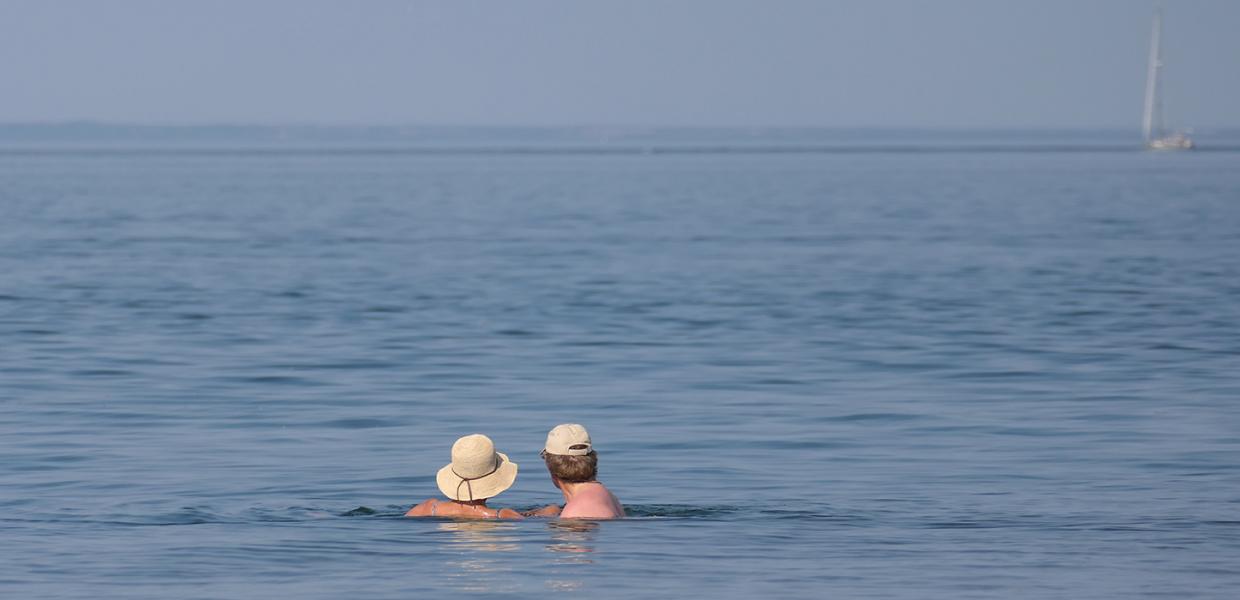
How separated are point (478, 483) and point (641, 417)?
6164 mm

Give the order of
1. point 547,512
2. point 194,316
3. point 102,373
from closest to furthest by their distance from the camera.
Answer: point 547,512
point 102,373
point 194,316

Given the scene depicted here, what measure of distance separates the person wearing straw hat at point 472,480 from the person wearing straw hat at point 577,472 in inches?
14.4

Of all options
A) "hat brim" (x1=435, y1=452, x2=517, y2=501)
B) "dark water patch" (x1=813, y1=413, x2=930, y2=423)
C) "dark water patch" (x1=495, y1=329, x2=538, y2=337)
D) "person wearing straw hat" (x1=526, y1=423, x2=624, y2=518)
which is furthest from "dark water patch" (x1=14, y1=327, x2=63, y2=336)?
"person wearing straw hat" (x1=526, y1=423, x2=624, y2=518)

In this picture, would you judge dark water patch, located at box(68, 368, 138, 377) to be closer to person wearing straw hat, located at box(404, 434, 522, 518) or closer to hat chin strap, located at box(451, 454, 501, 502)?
person wearing straw hat, located at box(404, 434, 522, 518)

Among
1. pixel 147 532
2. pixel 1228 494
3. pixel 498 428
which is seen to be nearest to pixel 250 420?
pixel 498 428

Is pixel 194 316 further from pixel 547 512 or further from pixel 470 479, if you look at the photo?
pixel 470 479

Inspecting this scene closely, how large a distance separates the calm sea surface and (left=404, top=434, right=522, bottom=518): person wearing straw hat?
0.18 meters

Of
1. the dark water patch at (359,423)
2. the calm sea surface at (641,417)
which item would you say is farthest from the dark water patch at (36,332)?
the dark water patch at (359,423)

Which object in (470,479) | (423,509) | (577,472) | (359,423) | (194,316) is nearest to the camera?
(577,472)

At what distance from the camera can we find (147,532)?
1266 centimetres

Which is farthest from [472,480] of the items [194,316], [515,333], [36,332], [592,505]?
[194,316]

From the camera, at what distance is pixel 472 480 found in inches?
485

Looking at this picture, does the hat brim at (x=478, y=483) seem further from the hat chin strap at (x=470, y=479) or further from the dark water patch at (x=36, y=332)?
the dark water patch at (x=36, y=332)

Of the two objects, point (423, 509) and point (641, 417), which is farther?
point (641, 417)
